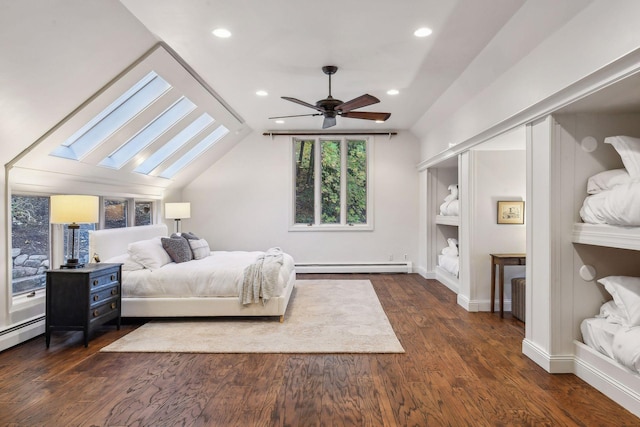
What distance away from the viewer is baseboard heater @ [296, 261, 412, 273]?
713 centimetres

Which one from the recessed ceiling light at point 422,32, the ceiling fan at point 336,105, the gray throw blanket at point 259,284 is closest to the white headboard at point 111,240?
the gray throw blanket at point 259,284

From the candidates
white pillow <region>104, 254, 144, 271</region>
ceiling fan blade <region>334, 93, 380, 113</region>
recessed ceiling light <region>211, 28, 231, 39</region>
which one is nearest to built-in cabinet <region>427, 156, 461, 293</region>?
ceiling fan blade <region>334, 93, 380, 113</region>

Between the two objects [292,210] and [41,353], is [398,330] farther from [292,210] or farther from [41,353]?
[292,210]

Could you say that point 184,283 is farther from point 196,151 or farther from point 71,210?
point 196,151

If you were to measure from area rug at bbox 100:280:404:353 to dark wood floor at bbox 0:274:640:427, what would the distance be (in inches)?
5.3

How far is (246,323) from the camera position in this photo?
407 cm

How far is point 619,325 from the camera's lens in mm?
2559

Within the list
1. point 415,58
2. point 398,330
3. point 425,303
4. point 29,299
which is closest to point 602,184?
point 415,58

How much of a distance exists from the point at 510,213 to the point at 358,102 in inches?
93.3

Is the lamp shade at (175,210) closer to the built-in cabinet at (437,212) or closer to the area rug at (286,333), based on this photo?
the area rug at (286,333)

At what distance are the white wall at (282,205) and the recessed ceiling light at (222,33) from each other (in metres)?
3.98

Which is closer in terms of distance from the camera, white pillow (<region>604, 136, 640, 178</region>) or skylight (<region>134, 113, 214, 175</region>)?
white pillow (<region>604, 136, 640, 178</region>)

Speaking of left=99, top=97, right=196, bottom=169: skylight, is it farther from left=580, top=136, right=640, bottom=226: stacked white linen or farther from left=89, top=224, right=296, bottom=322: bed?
left=580, top=136, right=640, bottom=226: stacked white linen

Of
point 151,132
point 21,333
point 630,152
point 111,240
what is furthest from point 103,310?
point 630,152
